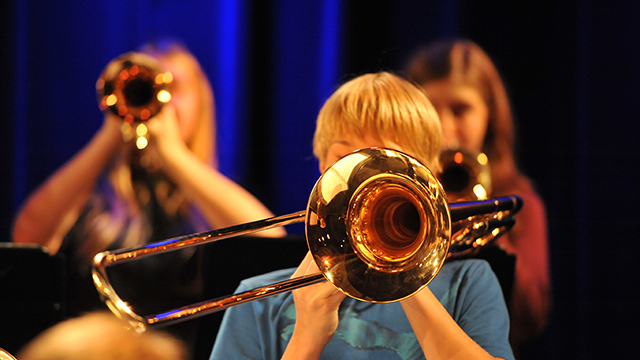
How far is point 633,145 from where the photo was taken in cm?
274

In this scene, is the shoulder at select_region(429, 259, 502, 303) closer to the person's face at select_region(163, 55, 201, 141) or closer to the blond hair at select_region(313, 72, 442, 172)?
the blond hair at select_region(313, 72, 442, 172)

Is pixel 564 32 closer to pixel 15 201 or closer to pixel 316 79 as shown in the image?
pixel 316 79

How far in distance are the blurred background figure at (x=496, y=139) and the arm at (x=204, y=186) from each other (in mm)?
854

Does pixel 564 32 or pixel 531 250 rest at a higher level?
pixel 564 32

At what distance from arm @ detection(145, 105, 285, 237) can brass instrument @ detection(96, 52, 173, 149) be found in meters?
0.05

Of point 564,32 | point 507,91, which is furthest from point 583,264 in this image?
point 564,32

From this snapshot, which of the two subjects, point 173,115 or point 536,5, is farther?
point 536,5

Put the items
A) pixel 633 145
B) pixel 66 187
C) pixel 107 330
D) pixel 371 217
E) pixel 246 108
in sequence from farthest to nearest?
1. pixel 246 108
2. pixel 633 145
3. pixel 66 187
4. pixel 107 330
5. pixel 371 217

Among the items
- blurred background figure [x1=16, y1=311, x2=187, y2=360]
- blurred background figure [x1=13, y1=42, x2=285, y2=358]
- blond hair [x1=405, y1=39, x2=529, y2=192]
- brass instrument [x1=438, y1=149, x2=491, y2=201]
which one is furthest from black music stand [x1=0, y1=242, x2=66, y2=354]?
blond hair [x1=405, y1=39, x2=529, y2=192]

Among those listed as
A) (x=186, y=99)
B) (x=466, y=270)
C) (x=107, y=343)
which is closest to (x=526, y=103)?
(x=186, y=99)

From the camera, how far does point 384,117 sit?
1.10 m

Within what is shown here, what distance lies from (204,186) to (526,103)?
1.74 meters

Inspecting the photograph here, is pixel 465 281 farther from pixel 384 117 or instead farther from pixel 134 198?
pixel 134 198

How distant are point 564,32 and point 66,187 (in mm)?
2542
